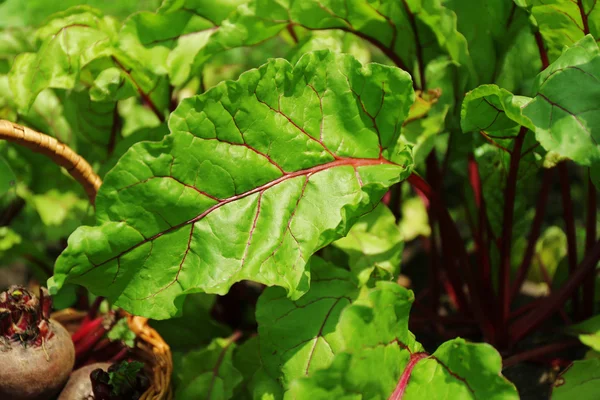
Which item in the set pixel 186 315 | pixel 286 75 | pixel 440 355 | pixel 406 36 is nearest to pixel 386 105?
pixel 286 75

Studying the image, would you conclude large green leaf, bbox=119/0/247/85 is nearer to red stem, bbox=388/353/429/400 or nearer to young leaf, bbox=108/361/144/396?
young leaf, bbox=108/361/144/396

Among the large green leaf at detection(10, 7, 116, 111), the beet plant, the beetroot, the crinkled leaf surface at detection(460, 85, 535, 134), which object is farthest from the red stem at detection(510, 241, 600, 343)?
the large green leaf at detection(10, 7, 116, 111)

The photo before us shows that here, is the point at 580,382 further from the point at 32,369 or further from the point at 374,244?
the point at 32,369

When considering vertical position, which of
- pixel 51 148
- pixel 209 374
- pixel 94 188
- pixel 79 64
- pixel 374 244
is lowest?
pixel 209 374

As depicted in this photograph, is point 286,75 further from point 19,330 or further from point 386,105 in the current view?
point 19,330

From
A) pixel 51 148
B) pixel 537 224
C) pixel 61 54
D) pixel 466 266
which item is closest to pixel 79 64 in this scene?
pixel 61 54

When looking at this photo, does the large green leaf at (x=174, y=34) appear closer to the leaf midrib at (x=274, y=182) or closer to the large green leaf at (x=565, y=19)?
the leaf midrib at (x=274, y=182)

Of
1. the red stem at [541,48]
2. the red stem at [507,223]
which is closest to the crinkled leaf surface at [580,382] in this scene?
the red stem at [507,223]

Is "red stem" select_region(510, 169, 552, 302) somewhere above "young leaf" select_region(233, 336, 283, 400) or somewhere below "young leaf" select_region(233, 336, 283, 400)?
above
